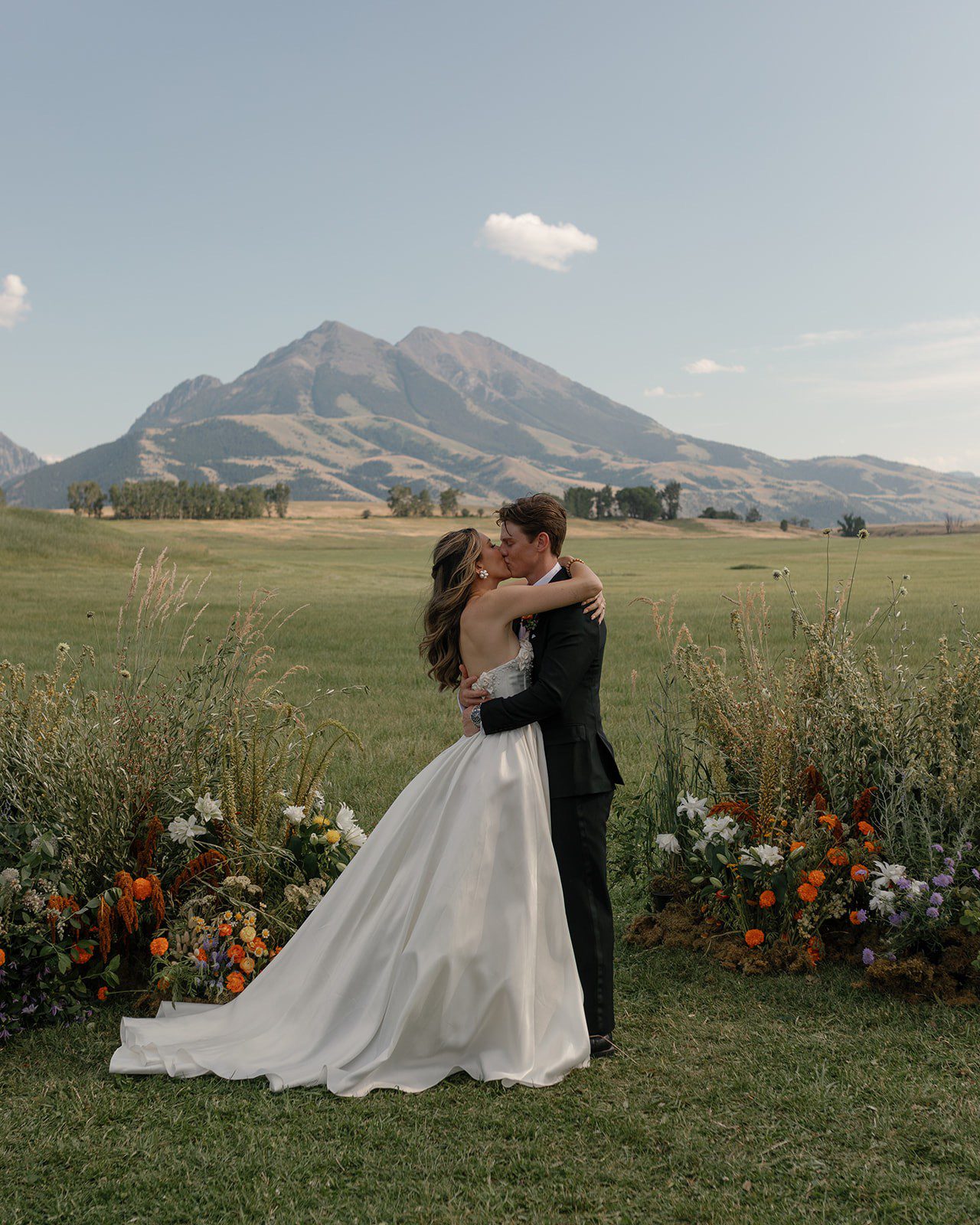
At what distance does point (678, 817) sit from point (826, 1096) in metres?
2.54

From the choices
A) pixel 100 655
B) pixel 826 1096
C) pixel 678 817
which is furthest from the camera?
pixel 100 655

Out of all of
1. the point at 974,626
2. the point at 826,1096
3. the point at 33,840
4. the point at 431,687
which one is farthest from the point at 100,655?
the point at 974,626

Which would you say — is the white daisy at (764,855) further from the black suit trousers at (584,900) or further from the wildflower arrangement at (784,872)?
the black suit trousers at (584,900)

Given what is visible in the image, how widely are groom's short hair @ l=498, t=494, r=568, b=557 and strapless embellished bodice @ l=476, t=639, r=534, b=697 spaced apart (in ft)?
2.21

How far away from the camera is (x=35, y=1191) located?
156 inches

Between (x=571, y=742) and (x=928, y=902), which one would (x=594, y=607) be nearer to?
(x=571, y=742)

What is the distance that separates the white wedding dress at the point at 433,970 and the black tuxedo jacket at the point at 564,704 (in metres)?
0.10

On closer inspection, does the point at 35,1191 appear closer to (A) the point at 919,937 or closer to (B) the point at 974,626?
(A) the point at 919,937

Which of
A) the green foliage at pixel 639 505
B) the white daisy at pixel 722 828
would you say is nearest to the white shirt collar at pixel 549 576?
the white daisy at pixel 722 828

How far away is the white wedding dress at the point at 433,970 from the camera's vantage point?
15.9ft

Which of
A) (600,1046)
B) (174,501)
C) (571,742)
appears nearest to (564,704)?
(571,742)

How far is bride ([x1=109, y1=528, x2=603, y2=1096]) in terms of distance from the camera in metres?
4.86

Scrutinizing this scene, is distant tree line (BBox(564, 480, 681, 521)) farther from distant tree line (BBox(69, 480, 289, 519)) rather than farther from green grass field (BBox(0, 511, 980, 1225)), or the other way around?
green grass field (BBox(0, 511, 980, 1225))

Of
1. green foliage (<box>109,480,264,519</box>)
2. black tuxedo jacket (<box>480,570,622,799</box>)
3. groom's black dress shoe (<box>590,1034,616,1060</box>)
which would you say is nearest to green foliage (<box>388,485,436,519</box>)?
green foliage (<box>109,480,264,519</box>)
